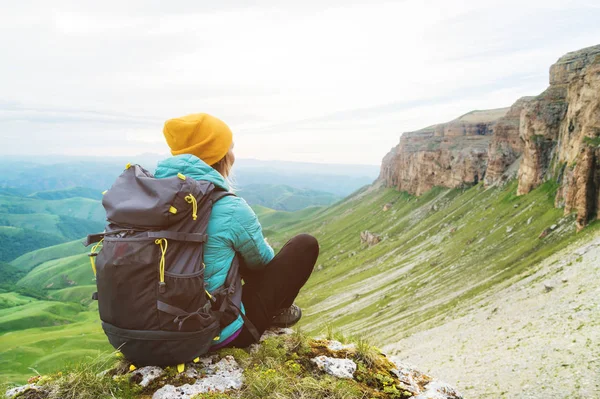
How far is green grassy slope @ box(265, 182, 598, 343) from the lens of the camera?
5844cm

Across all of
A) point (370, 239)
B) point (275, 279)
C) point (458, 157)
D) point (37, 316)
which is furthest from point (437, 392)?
point (458, 157)

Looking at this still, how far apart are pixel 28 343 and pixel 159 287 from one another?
10370cm

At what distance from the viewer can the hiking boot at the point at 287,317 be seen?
8773mm

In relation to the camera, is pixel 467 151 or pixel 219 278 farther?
pixel 467 151

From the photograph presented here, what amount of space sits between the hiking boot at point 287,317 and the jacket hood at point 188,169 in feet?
12.1

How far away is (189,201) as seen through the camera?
600cm

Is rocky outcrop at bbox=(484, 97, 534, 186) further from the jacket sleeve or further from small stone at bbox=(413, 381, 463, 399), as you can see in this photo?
the jacket sleeve

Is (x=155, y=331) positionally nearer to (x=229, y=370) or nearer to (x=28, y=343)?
(x=229, y=370)

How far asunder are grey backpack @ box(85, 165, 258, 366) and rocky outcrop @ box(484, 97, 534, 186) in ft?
480

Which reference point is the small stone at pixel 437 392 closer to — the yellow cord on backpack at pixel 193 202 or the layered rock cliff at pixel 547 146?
the yellow cord on backpack at pixel 193 202

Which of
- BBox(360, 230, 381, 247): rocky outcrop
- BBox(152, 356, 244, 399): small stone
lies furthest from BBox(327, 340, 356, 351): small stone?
BBox(360, 230, 381, 247): rocky outcrop

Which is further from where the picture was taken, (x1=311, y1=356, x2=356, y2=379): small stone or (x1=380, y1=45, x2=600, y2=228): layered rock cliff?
(x1=380, y1=45, x2=600, y2=228): layered rock cliff

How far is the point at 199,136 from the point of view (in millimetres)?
7176

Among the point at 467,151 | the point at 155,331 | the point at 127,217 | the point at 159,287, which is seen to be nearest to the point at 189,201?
the point at 127,217
